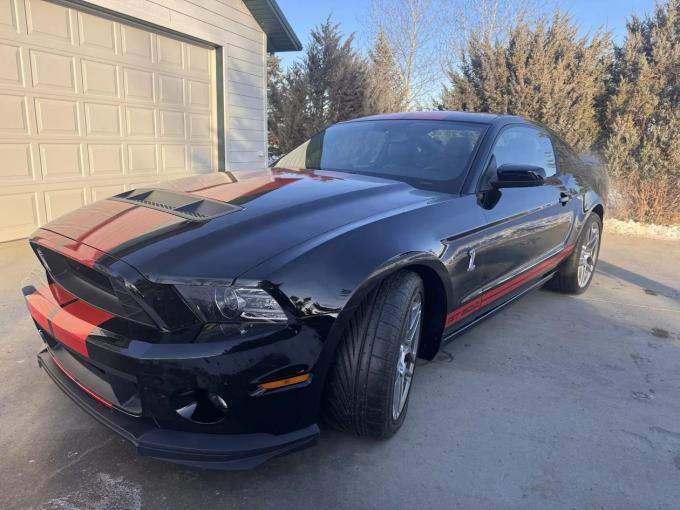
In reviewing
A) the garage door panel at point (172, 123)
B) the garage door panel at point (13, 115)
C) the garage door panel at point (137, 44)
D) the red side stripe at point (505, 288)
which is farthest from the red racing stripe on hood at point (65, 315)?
the garage door panel at point (172, 123)

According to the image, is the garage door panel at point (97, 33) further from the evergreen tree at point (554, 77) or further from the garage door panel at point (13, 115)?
the evergreen tree at point (554, 77)

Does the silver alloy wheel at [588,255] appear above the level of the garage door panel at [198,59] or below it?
below

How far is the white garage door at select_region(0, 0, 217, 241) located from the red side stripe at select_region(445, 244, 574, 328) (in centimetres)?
493

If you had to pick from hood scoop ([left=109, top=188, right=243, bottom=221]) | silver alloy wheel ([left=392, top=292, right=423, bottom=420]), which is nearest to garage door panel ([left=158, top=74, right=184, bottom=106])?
hood scoop ([left=109, top=188, right=243, bottom=221])

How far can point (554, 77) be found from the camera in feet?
30.0

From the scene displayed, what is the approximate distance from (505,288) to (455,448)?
1280 millimetres

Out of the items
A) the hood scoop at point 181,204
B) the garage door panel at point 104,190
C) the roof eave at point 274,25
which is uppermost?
the roof eave at point 274,25

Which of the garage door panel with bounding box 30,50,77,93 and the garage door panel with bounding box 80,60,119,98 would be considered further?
the garage door panel with bounding box 80,60,119,98

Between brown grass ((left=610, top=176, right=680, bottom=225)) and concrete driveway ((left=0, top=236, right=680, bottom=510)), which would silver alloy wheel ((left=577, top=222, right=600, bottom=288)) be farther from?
brown grass ((left=610, top=176, right=680, bottom=225))

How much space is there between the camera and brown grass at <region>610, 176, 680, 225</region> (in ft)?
27.6

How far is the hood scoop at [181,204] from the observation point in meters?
2.26

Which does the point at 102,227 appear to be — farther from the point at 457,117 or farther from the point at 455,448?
the point at 457,117

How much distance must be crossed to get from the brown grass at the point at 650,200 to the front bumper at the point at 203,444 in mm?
8523

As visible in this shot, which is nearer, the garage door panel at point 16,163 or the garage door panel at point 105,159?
the garage door panel at point 16,163
